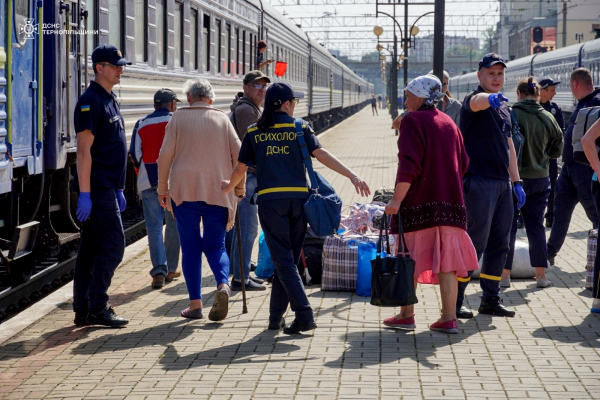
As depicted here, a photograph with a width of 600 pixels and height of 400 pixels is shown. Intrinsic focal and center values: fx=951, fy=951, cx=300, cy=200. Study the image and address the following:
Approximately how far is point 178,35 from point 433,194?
788cm

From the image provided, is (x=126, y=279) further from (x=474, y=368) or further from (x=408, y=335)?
(x=474, y=368)

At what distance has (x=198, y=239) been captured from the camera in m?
6.88

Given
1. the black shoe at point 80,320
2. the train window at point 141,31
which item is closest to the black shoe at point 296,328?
the black shoe at point 80,320

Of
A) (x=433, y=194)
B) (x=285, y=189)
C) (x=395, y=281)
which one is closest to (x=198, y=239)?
(x=285, y=189)

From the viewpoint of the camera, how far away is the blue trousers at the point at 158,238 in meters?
8.07

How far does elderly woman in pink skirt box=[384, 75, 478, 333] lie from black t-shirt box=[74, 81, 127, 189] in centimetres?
190

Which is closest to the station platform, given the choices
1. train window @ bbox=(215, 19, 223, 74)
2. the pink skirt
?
the pink skirt

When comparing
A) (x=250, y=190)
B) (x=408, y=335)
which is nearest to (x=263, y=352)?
(x=408, y=335)

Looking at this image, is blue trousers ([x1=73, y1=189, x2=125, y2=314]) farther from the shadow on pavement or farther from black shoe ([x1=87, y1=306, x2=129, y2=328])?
the shadow on pavement

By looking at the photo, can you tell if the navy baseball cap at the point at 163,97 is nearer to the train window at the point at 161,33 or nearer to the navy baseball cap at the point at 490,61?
the navy baseball cap at the point at 490,61

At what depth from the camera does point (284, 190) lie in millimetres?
6277

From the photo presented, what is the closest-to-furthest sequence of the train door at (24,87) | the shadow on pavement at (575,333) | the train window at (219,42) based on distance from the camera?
1. the shadow on pavement at (575,333)
2. the train door at (24,87)
3. the train window at (219,42)

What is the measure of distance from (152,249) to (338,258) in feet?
5.28

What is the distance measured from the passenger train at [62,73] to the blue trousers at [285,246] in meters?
2.03
